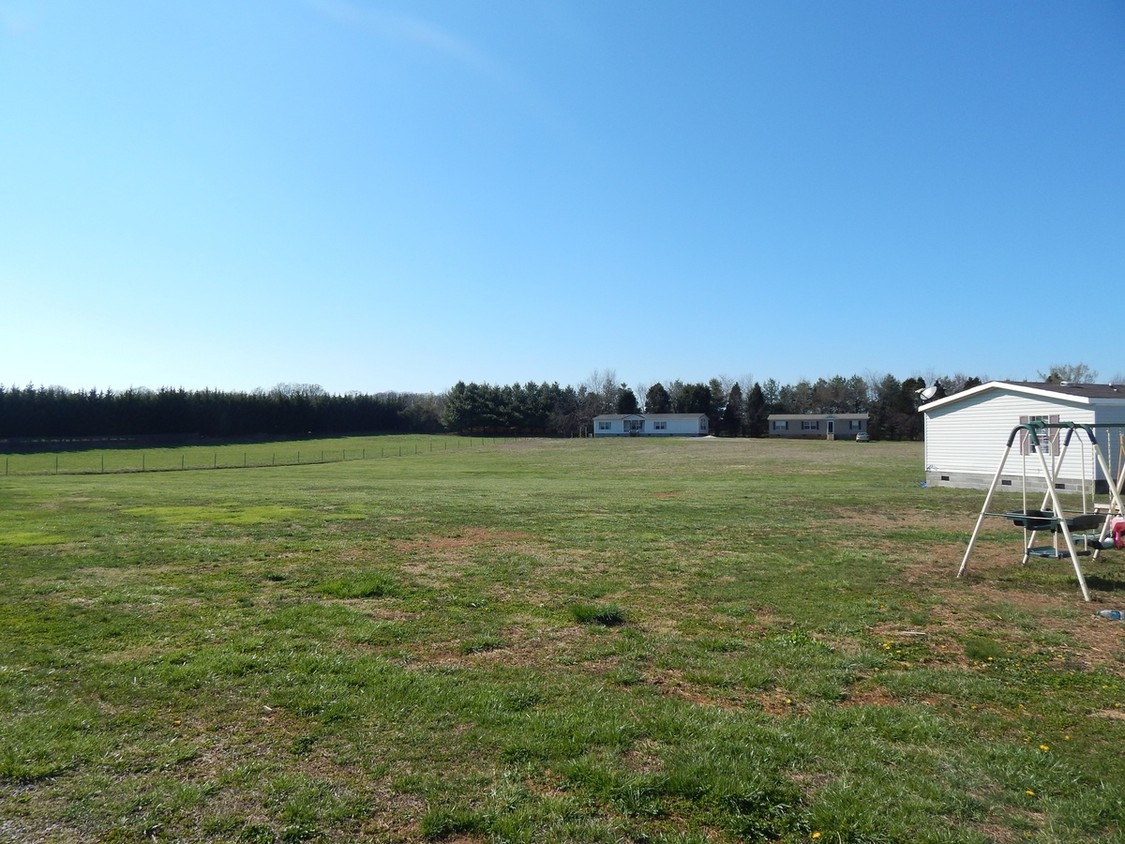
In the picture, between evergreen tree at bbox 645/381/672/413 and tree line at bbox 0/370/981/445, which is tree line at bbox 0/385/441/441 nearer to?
tree line at bbox 0/370/981/445

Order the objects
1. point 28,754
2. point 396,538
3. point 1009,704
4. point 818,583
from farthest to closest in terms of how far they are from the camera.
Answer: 1. point 396,538
2. point 818,583
3. point 1009,704
4. point 28,754

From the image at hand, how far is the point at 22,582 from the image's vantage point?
922 centimetres

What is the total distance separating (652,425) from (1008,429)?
241ft

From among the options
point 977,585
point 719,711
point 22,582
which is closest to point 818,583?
point 977,585

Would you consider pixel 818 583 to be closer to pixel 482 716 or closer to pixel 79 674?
pixel 482 716

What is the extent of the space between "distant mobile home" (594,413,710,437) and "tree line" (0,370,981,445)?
17.9ft

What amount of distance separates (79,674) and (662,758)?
4966 mm

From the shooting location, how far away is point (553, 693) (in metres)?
5.60

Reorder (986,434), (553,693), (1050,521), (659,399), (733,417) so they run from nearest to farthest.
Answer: (553,693), (1050,521), (986,434), (733,417), (659,399)

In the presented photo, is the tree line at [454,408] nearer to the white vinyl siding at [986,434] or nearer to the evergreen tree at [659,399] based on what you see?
the evergreen tree at [659,399]

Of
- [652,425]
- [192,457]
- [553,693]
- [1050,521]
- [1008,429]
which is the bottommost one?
[192,457]

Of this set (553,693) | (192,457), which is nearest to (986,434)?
(553,693)

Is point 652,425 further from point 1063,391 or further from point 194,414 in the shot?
point 1063,391

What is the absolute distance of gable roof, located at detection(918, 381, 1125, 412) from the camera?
23.7m
